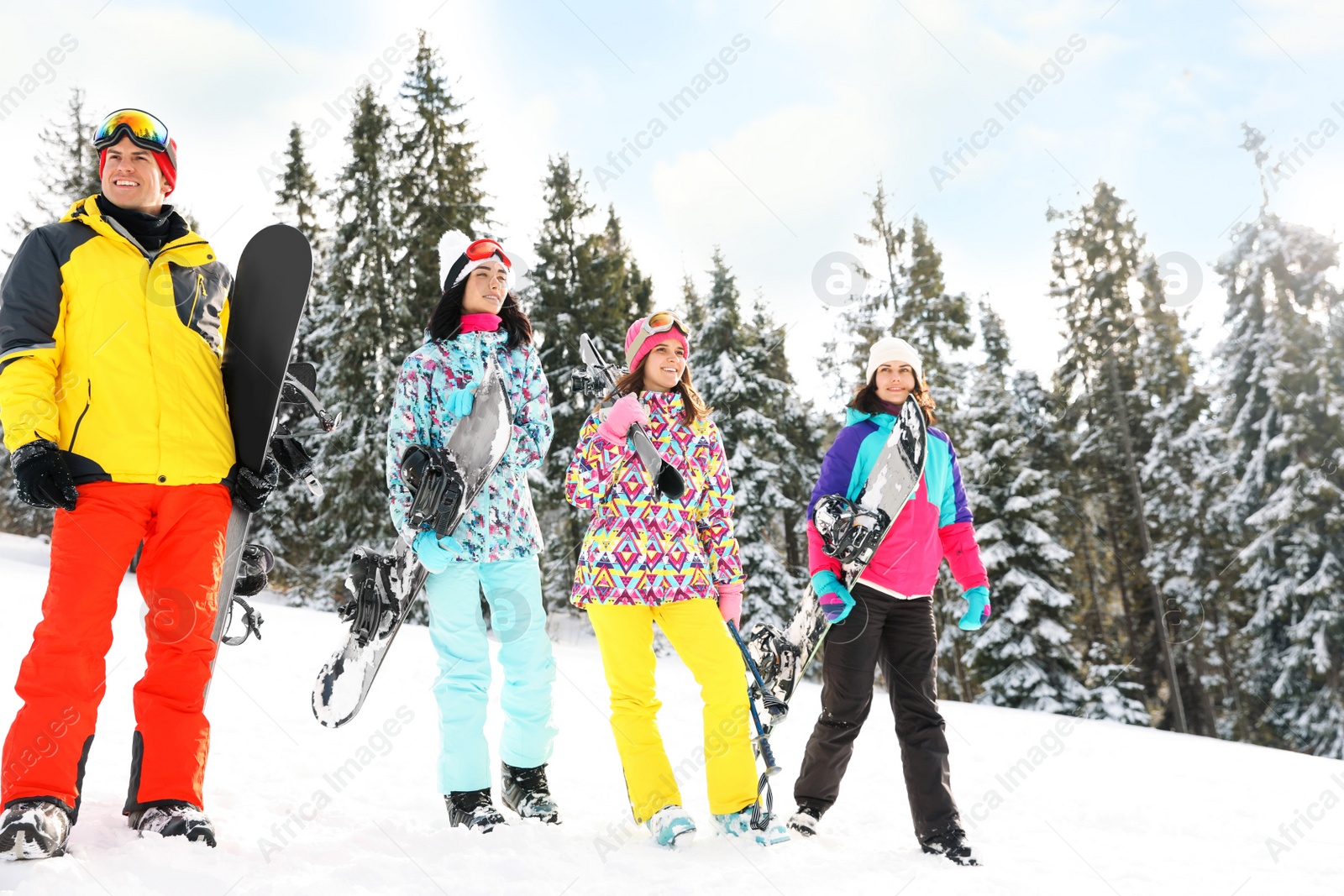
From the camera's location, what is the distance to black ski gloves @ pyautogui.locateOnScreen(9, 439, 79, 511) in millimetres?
2498

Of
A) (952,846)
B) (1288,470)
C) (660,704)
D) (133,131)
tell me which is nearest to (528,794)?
(660,704)

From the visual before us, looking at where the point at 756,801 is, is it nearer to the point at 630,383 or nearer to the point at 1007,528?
the point at 630,383

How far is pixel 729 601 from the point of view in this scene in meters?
3.72

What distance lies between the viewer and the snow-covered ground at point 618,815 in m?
2.61

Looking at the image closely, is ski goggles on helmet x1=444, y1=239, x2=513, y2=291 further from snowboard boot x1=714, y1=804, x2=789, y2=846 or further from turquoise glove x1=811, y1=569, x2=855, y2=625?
snowboard boot x1=714, y1=804, x2=789, y2=846

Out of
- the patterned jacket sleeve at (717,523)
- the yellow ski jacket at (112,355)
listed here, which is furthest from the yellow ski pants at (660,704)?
the yellow ski jacket at (112,355)

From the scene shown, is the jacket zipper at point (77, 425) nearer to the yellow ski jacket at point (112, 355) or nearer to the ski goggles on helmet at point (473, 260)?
the yellow ski jacket at point (112, 355)

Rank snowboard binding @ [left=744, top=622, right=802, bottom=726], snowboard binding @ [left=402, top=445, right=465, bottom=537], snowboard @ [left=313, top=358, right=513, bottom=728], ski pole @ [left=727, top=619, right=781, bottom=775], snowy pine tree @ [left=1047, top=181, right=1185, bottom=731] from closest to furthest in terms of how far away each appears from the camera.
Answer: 1. snowboard binding @ [left=402, top=445, right=465, bottom=537]
2. snowboard @ [left=313, top=358, right=513, bottom=728]
3. ski pole @ [left=727, top=619, right=781, bottom=775]
4. snowboard binding @ [left=744, top=622, right=802, bottom=726]
5. snowy pine tree @ [left=1047, top=181, right=1185, bottom=731]

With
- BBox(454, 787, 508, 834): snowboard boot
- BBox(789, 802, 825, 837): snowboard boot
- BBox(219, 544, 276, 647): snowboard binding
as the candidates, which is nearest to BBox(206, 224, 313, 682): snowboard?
BBox(219, 544, 276, 647): snowboard binding

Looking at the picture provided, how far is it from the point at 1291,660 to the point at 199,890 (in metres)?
20.7

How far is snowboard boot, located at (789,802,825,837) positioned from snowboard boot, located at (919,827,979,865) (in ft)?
1.55

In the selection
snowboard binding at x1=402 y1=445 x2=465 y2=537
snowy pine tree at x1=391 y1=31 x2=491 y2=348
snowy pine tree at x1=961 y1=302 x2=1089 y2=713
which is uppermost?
snowy pine tree at x1=391 y1=31 x2=491 y2=348

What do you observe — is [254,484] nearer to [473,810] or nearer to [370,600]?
[370,600]

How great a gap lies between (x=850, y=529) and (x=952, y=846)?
53.6 inches
